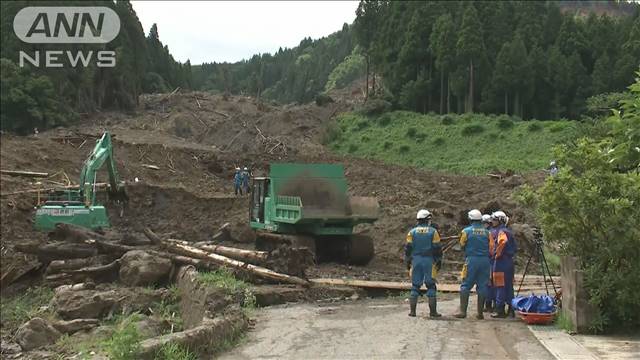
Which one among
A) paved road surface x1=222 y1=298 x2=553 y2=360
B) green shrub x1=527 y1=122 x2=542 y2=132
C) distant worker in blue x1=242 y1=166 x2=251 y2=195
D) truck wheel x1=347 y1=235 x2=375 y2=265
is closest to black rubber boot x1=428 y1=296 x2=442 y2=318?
paved road surface x1=222 y1=298 x2=553 y2=360

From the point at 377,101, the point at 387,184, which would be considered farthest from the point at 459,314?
the point at 377,101

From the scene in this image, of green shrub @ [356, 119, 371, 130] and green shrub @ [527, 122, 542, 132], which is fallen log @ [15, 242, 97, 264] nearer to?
green shrub @ [527, 122, 542, 132]

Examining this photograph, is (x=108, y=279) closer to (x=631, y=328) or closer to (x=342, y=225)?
(x=342, y=225)

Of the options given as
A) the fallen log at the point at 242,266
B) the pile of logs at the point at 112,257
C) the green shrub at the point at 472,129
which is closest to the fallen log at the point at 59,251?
the pile of logs at the point at 112,257

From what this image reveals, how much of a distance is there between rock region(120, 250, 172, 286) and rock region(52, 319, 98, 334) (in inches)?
75.6

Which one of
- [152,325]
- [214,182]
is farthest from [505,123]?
[152,325]

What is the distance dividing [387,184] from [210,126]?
101 feet

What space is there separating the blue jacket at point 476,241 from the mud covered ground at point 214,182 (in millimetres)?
6136

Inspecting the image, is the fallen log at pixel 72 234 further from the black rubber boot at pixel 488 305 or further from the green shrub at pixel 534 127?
the green shrub at pixel 534 127

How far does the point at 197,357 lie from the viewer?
8891 mm

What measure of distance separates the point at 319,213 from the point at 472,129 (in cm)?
3756

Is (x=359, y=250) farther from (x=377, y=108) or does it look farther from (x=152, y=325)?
(x=377, y=108)

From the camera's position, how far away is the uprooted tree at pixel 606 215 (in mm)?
9414

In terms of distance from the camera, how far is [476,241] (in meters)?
11.3
